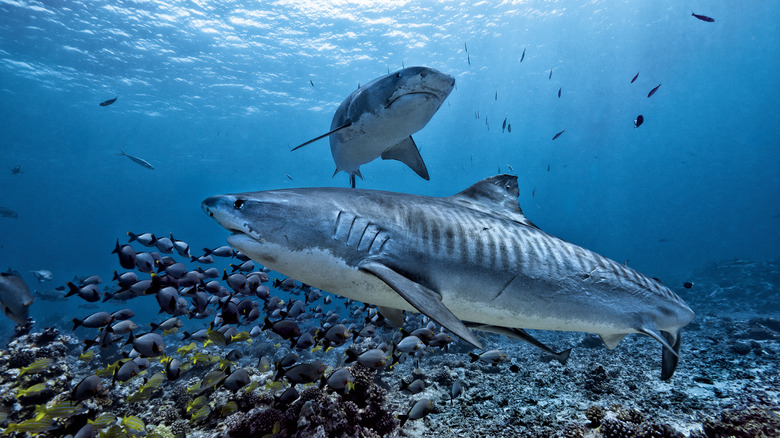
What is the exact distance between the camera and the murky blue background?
28.3 metres

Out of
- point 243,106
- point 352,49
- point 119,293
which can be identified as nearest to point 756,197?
point 352,49

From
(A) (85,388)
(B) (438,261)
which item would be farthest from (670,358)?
(A) (85,388)

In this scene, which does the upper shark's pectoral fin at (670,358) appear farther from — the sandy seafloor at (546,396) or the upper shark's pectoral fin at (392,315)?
the upper shark's pectoral fin at (392,315)

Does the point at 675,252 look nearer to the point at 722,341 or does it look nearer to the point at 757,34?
the point at 757,34

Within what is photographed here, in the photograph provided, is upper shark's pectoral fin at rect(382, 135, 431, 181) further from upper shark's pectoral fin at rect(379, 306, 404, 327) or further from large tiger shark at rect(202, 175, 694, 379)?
upper shark's pectoral fin at rect(379, 306, 404, 327)

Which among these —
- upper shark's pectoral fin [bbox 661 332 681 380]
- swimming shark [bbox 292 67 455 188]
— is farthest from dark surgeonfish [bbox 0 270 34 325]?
upper shark's pectoral fin [bbox 661 332 681 380]

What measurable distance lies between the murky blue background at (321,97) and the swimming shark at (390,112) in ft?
34.2

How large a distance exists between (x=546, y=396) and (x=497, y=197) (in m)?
4.57

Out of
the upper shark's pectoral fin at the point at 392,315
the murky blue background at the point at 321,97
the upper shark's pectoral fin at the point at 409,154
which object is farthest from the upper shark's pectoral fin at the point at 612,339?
the murky blue background at the point at 321,97

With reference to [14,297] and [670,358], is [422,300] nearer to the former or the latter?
[670,358]

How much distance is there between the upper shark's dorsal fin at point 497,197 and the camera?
3162mm

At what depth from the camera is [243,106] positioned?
43594 mm

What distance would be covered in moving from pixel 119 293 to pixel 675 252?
127162mm

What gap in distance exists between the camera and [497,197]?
328 cm
